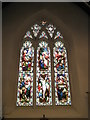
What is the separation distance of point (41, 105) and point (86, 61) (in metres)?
1.86

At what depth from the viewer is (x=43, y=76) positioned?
5004 mm

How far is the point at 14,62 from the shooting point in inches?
198

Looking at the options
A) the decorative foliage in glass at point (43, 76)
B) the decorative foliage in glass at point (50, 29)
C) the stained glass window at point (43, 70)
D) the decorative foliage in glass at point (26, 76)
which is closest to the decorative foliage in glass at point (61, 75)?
the stained glass window at point (43, 70)

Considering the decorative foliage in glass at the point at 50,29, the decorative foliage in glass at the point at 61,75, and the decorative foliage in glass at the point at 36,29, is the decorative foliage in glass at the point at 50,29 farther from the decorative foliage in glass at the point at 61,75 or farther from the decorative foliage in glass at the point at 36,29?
the decorative foliage in glass at the point at 61,75

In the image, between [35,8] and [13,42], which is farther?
[35,8]

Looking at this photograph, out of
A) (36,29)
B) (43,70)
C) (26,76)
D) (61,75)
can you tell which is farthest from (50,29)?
(26,76)

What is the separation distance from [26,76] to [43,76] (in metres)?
0.50

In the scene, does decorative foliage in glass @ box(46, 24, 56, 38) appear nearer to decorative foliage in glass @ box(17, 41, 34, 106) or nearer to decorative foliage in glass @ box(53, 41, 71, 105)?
decorative foliage in glass @ box(53, 41, 71, 105)

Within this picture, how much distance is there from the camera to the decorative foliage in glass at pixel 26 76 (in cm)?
474

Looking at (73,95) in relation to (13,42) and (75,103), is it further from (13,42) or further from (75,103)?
(13,42)

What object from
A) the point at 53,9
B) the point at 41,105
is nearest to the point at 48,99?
the point at 41,105

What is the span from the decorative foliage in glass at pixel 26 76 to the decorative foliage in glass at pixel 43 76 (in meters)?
0.21

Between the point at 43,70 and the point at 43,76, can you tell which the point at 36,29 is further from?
the point at 43,76

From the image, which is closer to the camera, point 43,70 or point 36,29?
point 43,70
